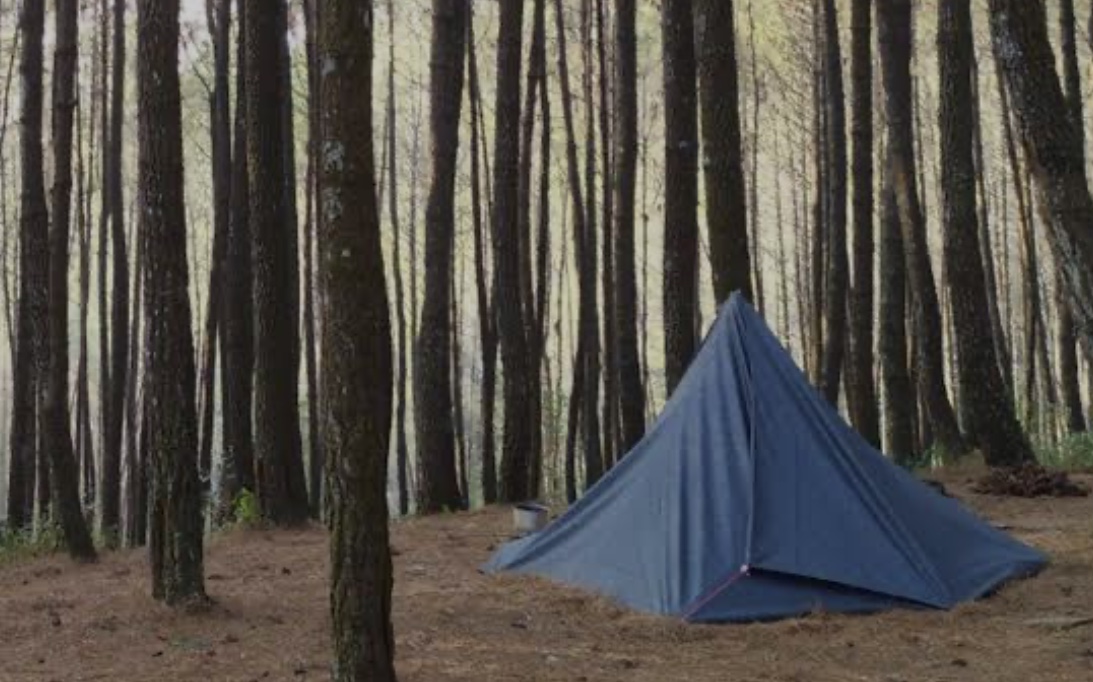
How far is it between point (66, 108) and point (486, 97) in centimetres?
1857

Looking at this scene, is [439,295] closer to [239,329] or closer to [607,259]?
[239,329]

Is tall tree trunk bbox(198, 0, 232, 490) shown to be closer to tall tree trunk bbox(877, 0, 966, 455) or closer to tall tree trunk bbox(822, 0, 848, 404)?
tall tree trunk bbox(822, 0, 848, 404)

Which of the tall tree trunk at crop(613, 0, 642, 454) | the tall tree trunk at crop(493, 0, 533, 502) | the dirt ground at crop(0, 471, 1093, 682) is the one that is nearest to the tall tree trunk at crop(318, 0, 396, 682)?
the dirt ground at crop(0, 471, 1093, 682)

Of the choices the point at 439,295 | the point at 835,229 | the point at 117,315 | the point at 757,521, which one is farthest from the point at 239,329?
the point at 835,229

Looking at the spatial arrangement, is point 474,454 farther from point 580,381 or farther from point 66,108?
point 66,108

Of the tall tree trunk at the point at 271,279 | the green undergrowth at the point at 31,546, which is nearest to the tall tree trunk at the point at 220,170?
the green undergrowth at the point at 31,546

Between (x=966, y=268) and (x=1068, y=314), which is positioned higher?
(x=966, y=268)

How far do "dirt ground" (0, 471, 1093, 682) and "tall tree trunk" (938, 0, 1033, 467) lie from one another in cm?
278

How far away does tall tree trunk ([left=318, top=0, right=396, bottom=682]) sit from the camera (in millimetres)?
4438

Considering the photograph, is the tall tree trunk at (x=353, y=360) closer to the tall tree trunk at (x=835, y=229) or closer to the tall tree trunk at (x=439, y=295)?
the tall tree trunk at (x=439, y=295)

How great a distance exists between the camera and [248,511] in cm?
1009

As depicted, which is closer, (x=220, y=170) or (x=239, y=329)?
(x=239, y=329)

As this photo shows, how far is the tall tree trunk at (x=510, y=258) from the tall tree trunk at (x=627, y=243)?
108 cm

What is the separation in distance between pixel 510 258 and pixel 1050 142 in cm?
678
